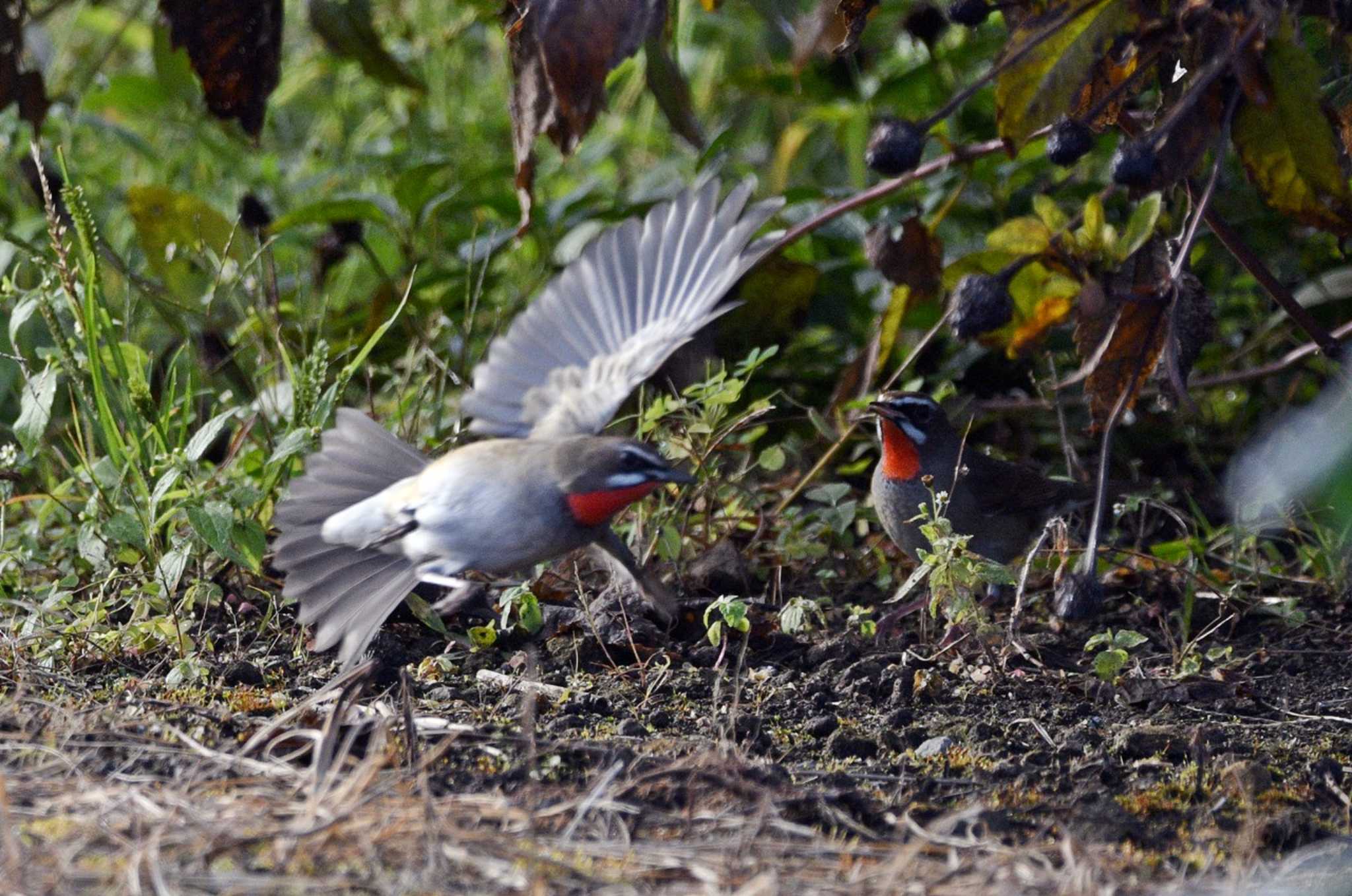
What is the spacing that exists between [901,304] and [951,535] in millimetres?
1151

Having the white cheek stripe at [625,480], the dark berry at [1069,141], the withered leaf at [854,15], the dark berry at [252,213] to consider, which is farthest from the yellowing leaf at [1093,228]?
the dark berry at [252,213]

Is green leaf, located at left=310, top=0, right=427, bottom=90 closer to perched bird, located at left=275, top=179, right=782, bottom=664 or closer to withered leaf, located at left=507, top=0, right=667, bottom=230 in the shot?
perched bird, located at left=275, top=179, right=782, bottom=664

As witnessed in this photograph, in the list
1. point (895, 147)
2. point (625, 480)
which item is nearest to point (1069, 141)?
point (895, 147)

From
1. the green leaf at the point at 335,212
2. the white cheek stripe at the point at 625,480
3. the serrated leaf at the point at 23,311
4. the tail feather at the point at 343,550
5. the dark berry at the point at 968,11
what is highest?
the dark berry at the point at 968,11

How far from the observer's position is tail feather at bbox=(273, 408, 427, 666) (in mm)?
3758

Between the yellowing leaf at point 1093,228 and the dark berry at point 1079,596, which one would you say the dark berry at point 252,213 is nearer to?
the yellowing leaf at point 1093,228

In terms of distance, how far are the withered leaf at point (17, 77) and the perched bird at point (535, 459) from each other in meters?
1.66

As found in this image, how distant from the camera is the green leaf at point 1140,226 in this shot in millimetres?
3836

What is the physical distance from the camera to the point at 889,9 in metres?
6.62

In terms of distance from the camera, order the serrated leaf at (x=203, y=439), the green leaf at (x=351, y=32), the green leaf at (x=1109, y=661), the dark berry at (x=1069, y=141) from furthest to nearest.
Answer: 1. the green leaf at (x=351, y=32)
2. the serrated leaf at (x=203, y=439)
3. the green leaf at (x=1109, y=661)
4. the dark berry at (x=1069, y=141)

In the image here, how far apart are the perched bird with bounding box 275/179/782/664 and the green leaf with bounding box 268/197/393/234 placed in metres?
1.50

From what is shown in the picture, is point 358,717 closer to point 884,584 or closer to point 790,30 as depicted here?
→ point 884,584

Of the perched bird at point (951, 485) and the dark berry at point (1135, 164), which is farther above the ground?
the dark berry at point (1135, 164)

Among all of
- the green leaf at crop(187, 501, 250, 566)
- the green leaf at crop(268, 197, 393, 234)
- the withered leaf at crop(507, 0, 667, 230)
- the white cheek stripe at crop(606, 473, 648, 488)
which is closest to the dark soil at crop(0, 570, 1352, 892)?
the green leaf at crop(187, 501, 250, 566)
